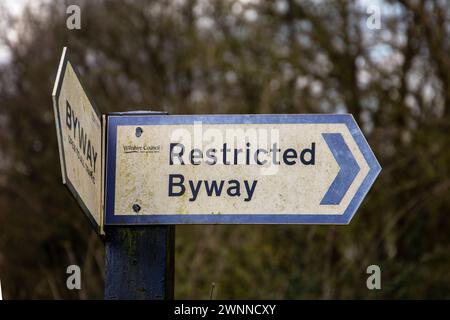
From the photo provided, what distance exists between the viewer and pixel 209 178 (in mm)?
2221

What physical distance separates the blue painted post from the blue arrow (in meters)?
0.40

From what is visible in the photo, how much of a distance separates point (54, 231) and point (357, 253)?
6.38m

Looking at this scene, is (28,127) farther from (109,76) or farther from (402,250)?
(402,250)

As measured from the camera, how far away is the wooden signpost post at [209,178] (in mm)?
2188

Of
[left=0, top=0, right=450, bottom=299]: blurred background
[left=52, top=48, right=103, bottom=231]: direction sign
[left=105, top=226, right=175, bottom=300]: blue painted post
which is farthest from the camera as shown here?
[left=0, top=0, right=450, bottom=299]: blurred background

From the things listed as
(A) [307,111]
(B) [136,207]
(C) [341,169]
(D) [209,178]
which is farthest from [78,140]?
(A) [307,111]

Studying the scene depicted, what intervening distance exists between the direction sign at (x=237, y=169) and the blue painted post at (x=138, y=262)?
0.03 m

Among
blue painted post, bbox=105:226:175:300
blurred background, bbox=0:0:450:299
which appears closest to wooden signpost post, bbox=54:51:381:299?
blue painted post, bbox=105:226:175:300

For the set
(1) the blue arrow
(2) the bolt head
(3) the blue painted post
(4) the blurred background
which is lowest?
(3) the blue painted post

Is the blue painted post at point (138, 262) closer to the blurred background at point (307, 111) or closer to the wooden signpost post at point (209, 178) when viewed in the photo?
the wooden signpost post at point (209, 178)

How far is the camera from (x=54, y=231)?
1314 cm

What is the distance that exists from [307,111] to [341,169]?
6.64 meters

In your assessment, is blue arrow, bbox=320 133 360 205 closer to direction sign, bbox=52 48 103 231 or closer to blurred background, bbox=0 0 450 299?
direction sign, bbox=52 48 103 231

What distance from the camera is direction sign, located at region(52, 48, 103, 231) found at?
6.40 feet
